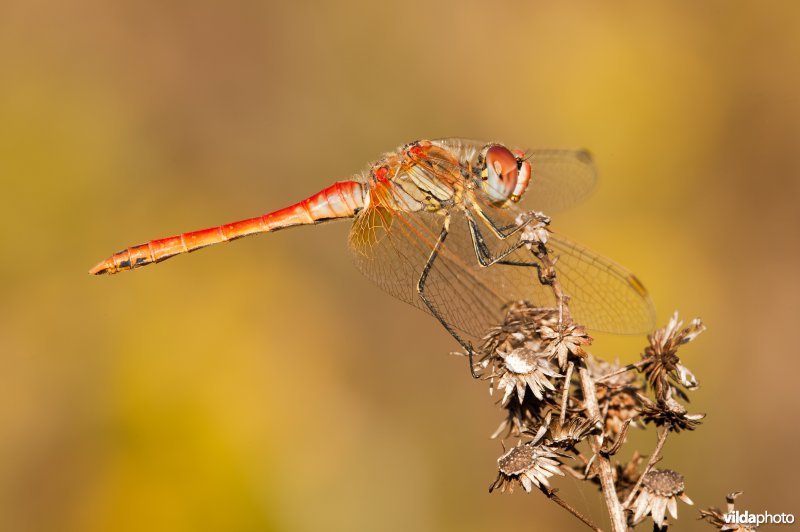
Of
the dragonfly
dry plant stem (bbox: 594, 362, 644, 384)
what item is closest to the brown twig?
dry plant stem (bbox: 594, 362, 644, 384)

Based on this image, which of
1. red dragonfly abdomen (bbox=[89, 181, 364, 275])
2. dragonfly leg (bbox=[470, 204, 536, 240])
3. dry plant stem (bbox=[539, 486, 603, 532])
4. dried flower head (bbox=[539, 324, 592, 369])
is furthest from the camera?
red dragonfly abdomen (bbox=[89, 181, 364, 275])

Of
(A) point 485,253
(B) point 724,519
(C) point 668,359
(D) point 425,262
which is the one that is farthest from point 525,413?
(D) point 425,262

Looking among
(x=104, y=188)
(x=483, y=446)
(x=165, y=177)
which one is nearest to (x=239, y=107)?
(x=165, y=177)

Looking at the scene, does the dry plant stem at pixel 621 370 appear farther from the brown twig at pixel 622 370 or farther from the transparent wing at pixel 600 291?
the transparent wing at pixel 600 291

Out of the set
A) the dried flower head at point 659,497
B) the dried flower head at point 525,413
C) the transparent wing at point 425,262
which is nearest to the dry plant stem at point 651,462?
the dried flower head at point 659,497

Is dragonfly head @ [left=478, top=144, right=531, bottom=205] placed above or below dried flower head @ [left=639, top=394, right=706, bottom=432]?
above

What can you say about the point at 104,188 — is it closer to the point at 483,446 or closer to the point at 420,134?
the point at 420,134

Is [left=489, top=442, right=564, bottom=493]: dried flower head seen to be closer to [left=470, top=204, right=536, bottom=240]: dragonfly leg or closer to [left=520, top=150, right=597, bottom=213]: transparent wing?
[left=470, top=204, right=536, bottom=240]: dragonfly leg

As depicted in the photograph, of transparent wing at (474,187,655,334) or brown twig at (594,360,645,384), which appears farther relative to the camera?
transparent wing at (474,187,655,334)
